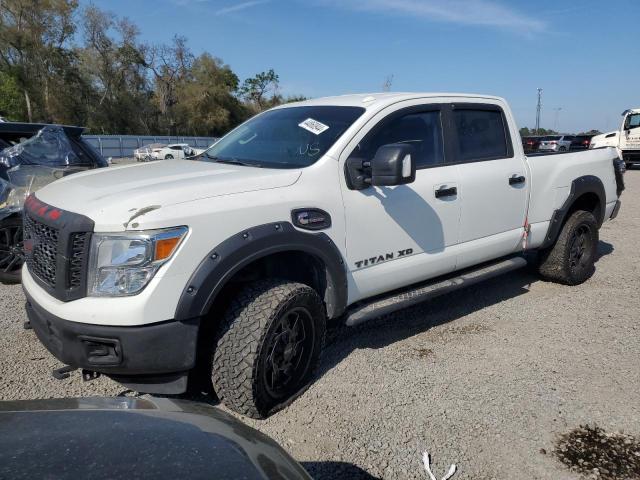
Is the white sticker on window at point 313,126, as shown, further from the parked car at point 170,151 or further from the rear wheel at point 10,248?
the parked car at point 170,151

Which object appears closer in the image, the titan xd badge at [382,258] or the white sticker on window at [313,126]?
the titan xd badge at [382,258]

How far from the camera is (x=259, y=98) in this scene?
6981cm

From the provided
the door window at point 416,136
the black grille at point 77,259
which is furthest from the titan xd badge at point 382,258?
the black grille at point 77,259

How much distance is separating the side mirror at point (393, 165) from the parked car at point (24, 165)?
362 centimetres

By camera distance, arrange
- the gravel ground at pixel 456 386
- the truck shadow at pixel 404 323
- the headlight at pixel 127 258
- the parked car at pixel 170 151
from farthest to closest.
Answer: the parked car at pixel 170 151 < the truck shadow at pixel 404 323 < the gravel ground at pixel 456 386 < the headlight at pixel 127 258

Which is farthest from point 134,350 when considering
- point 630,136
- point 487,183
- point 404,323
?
point 630,136

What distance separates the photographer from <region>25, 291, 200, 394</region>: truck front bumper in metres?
2.43

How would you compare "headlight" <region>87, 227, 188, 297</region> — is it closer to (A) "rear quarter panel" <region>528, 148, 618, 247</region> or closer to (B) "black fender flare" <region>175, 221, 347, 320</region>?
(B) "black fender flare" <region>175, 221, 347, 320</region>

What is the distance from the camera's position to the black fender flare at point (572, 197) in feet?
16.3

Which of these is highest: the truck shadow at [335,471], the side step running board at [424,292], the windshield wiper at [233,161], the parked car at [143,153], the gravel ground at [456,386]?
the parked car at [143,153]

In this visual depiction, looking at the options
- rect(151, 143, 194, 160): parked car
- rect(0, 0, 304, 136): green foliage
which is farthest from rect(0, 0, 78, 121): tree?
rect(151, 143, 194, 160): parked car

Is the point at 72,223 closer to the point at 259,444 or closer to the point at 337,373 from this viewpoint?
the point at 259,444

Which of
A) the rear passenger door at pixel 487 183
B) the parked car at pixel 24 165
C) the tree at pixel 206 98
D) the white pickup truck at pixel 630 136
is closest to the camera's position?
the rear passenger door at pixel 487 183

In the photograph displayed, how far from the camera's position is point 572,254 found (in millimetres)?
5348
